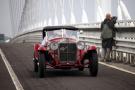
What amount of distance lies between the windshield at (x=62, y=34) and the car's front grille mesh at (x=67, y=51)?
362 mm

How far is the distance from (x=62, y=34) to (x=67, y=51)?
0.57 meters

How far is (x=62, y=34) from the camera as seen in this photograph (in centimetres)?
1248

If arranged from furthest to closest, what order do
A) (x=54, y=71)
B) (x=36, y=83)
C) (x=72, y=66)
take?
(x=54, y=71) → (x=72, y=66) → (x=36, y=83)

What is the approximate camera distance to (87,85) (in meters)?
9.95

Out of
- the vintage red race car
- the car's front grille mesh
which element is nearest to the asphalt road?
the vintage red race car

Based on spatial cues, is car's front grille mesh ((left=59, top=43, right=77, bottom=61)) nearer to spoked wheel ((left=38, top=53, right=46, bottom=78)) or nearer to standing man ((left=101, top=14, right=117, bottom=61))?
spoked wheel ((left=38, top=53, right=46, bottom=78))

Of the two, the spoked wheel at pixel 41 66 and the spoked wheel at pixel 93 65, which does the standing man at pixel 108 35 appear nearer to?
the spoked wheel at pixel 93 65

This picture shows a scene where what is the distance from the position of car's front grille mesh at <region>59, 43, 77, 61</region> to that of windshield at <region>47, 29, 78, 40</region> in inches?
14.3

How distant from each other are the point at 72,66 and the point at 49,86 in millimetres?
2303

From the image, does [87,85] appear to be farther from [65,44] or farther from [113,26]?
[113,26]

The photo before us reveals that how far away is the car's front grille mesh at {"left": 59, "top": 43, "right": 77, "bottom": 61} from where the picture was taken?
12109 millimetres

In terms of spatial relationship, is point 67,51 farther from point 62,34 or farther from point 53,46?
point 62,34

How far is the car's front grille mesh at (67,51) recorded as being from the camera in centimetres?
1211

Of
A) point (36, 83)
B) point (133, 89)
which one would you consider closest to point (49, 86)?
point (36, 83)
